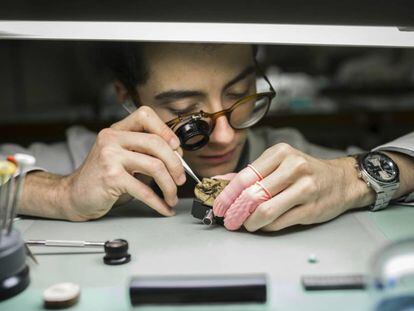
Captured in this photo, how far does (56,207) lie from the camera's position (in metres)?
1.14

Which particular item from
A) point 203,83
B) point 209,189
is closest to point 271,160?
point 209,189

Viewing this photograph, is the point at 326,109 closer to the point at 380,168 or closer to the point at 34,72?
the point at 380,168

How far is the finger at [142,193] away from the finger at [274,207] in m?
0.23

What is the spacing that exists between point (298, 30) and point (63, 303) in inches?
28.1

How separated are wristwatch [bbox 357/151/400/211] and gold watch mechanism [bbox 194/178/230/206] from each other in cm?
34

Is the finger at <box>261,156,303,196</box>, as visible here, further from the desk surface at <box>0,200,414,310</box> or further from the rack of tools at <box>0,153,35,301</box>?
the rack of tools at <box>0,153,35,301</box>

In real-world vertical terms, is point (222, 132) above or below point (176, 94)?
below

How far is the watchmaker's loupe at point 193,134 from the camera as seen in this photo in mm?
1168

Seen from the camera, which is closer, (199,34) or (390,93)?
(199,34)

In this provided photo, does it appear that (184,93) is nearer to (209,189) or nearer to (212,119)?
(212,119)

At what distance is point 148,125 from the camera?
43.5 inches

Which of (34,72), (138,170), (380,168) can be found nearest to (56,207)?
(138,170)

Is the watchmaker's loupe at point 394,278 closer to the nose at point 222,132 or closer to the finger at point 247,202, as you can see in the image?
the finger at point 247,202

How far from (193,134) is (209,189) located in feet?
0.55
